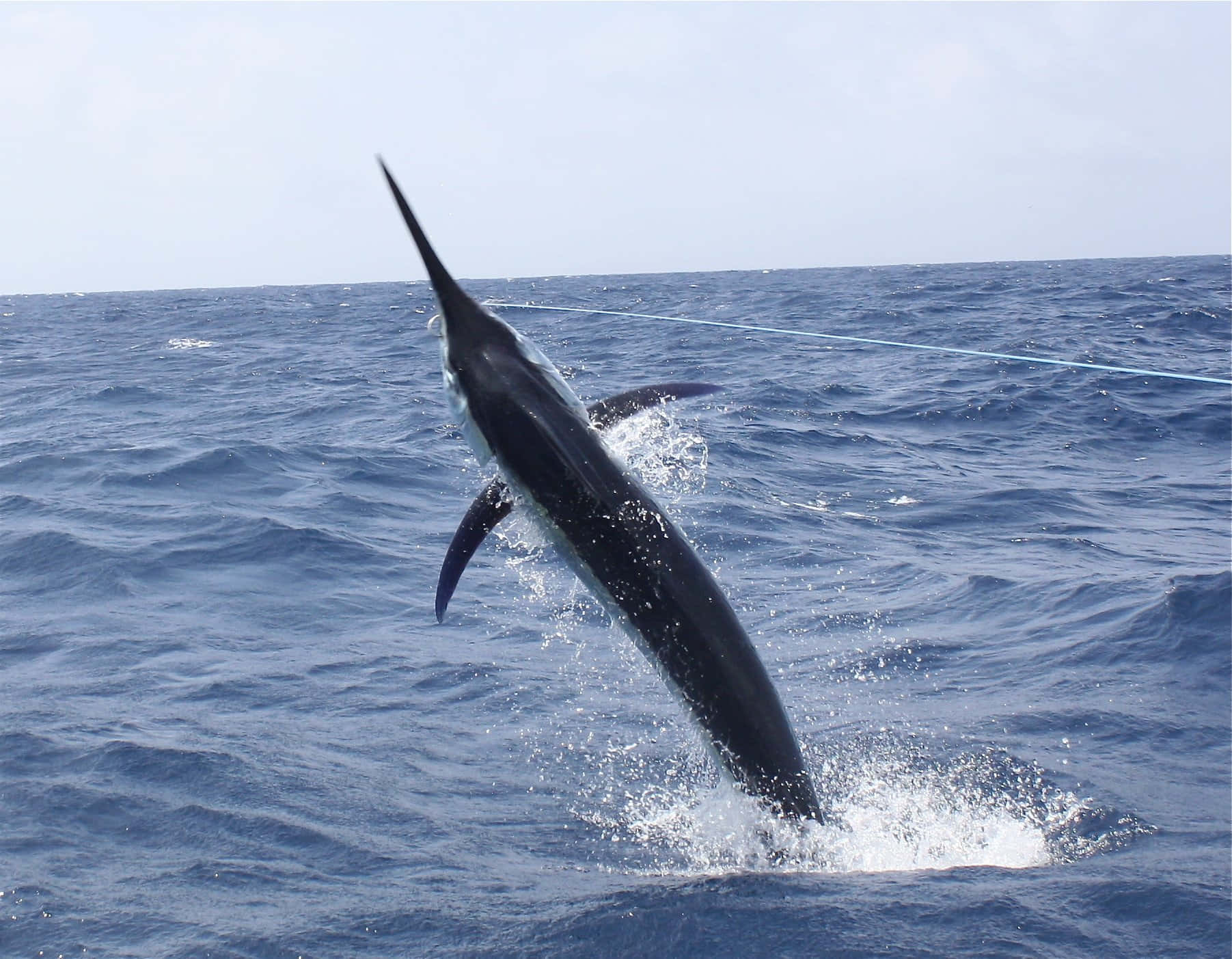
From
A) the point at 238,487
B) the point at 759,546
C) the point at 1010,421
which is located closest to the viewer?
the point at 759,546

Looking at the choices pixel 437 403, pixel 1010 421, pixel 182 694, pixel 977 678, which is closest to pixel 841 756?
pixel 977 678

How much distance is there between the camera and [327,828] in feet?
18.2

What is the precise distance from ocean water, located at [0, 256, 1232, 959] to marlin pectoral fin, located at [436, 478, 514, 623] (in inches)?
7.3

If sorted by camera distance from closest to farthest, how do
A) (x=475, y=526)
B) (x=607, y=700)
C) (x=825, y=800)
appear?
(x=475, y=526) → (x=825, y=800) → (x=607, y=700)

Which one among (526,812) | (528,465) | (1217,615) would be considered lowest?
(526,812)

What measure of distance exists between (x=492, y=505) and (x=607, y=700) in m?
3.03

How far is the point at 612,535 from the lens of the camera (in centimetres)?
475

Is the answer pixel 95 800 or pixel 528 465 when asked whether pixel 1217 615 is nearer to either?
pixel 528 465

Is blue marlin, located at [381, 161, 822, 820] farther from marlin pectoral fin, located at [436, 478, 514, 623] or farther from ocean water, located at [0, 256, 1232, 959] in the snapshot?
ocean water, located at [0, 256, 1232, 959]

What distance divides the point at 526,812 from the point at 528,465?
2.19 meters

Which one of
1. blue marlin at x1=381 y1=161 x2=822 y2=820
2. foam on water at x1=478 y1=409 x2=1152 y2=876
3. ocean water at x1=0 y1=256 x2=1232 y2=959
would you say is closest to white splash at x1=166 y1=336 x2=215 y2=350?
ocean water at x1=0 y1=256 x2=1232 y2=959

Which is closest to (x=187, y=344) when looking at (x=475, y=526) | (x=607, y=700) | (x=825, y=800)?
(x=607, y=700)

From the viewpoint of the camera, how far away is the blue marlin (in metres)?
4.76

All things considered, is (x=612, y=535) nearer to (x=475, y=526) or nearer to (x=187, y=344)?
(x=475, y=526)
